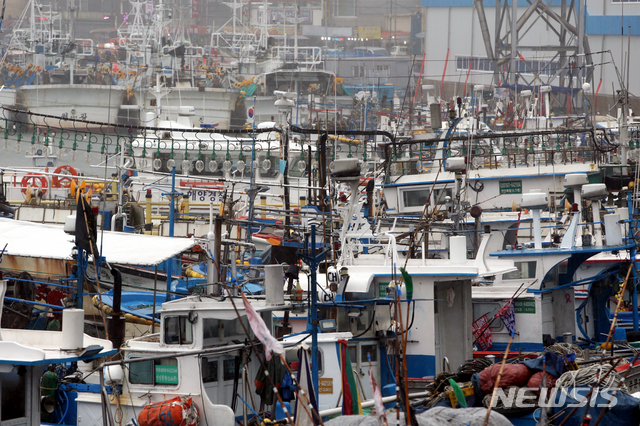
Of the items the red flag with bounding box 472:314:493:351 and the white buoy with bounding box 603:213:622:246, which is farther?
the red flag with bounding box 472:314:493:351

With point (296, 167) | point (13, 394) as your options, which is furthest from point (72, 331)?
point (296, 167)

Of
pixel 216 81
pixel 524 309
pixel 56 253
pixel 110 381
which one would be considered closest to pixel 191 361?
pixel 110 381

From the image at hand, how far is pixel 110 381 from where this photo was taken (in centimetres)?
878

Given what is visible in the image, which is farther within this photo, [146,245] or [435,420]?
[146,245]

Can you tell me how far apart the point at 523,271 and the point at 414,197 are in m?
5.49

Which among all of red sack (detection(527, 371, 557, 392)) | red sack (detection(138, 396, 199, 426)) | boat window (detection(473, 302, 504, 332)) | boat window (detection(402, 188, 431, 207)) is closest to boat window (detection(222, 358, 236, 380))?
red sack (detection(138, 396, 199, 426))

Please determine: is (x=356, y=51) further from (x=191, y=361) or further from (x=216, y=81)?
(x=191, y=361)

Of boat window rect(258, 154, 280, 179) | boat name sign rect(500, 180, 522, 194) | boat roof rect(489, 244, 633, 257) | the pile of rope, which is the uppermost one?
boat window rect(258, 154, 280, 179)

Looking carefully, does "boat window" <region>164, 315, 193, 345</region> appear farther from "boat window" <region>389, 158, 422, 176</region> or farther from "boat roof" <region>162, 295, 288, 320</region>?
"boat window" <region>389, 158, 422, 176</region>

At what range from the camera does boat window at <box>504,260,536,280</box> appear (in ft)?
41.8

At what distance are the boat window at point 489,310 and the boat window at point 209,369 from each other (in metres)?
5.65

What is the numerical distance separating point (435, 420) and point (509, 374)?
81.8 inches

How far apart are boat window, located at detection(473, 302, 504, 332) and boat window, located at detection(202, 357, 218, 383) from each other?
5.65 meters

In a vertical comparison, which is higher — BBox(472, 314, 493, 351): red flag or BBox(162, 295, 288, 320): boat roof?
BBox(162, 295, 288, 320): boat roof
